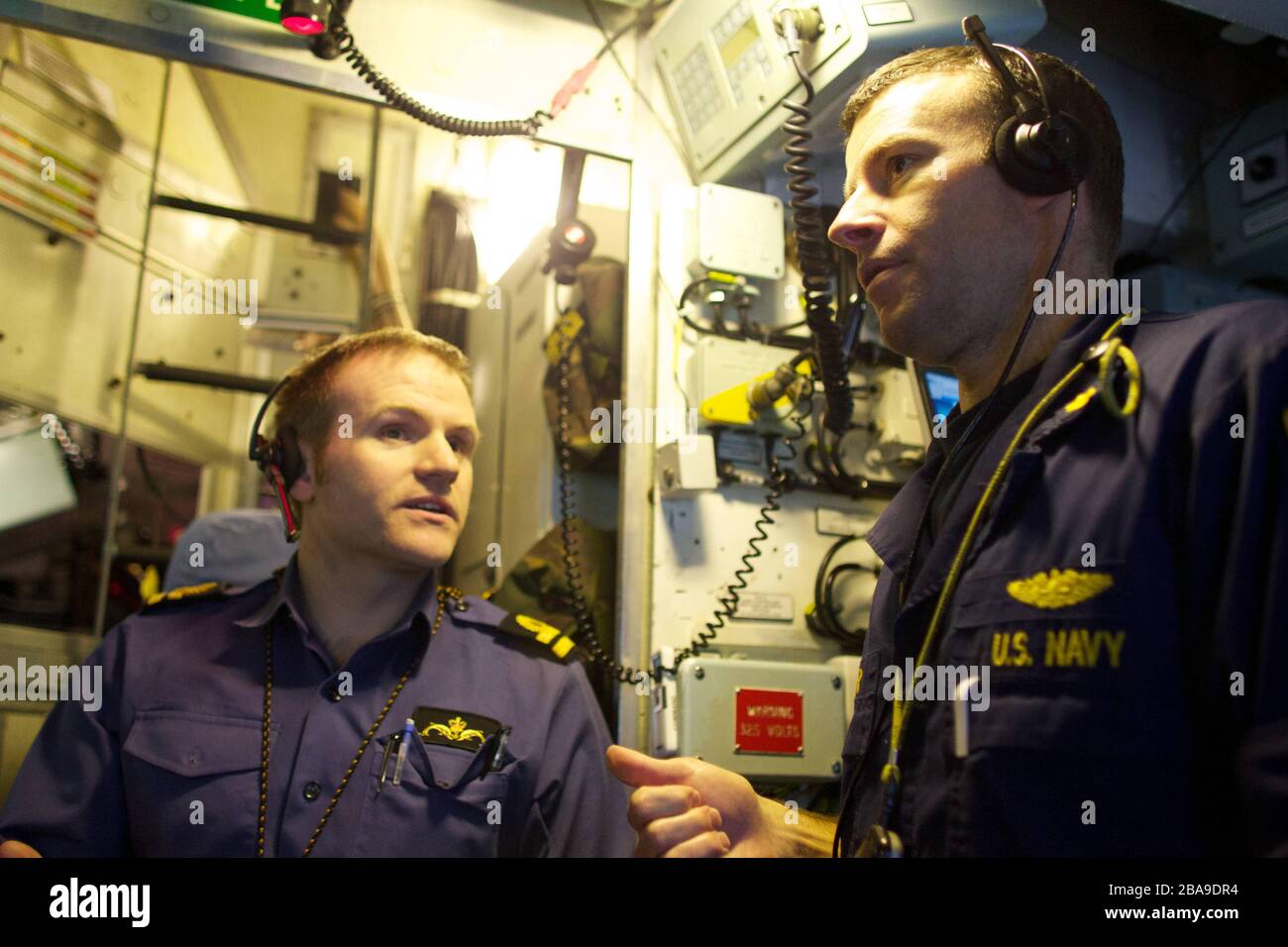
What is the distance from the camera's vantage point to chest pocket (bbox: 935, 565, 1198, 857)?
933 millimetres

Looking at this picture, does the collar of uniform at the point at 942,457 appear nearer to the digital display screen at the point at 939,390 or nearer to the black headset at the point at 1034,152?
the black headset at the point at 1034,152

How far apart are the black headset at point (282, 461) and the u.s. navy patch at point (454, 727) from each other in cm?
51

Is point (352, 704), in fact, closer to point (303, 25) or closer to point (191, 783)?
point (191, 783)

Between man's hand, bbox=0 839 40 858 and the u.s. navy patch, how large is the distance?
2.28 ft

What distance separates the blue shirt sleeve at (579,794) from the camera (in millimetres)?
1770

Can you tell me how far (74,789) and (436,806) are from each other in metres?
0.70

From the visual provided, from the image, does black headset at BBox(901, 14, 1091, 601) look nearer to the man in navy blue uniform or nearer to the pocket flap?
the man in navy blue uniform

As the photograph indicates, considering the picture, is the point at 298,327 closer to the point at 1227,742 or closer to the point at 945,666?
the point at 945,666

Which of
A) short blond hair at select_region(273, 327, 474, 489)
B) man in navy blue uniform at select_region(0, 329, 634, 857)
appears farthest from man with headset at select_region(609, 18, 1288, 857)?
short blond hair at select_region(273, 327, 474, 489)

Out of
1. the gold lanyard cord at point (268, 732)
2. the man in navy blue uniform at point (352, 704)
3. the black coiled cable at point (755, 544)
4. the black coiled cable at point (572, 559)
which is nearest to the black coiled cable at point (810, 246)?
the black coiled cable at point (755, 544)

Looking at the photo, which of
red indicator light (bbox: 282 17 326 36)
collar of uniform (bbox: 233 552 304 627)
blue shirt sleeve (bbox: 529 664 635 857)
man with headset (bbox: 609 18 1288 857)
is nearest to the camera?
man with headset (bbox: 609 18 1288 857)

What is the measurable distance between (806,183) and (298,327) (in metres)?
2.43

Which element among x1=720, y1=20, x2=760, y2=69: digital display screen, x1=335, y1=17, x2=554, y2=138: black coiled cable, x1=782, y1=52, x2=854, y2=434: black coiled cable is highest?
x1=720, y1=20, x2=760, y2=69: digital display screen

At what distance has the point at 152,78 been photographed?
156 inches
